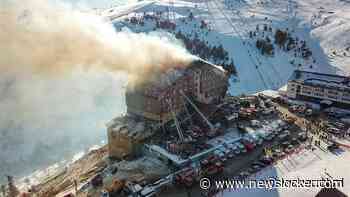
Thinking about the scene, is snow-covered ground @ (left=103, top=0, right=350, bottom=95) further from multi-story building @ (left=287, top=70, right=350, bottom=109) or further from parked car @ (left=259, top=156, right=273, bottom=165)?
parked car @ (left=259, top=156, right=273, bottom=165)

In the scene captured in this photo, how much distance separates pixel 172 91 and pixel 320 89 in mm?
17461

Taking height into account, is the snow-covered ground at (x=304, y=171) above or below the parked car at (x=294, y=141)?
below

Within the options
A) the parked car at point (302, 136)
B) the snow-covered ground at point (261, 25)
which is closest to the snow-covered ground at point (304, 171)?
the parked car at point (302, 136)

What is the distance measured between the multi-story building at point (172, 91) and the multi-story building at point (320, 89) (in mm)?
9855

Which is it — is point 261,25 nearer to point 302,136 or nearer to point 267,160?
point 302,136

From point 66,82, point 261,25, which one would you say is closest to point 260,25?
point 261,25

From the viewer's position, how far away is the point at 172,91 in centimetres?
4084

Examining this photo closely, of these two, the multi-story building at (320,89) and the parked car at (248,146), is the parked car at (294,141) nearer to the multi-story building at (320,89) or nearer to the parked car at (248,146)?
the parked car at (248,146)

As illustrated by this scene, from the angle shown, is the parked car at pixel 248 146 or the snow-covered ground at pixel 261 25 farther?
the snow-covered ground at pixel 261 25

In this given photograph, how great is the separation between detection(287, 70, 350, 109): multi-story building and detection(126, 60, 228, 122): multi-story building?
986cm

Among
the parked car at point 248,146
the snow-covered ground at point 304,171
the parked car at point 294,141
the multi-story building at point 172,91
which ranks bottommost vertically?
the snow-covered ground at point 304,171

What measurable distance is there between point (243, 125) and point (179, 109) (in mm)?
6541

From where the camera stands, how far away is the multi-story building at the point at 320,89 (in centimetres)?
4541

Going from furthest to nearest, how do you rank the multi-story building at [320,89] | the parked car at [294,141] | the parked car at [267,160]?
the multi-story building at [320,89] < the parked car at [294,141] < the parked car at [267,160]
